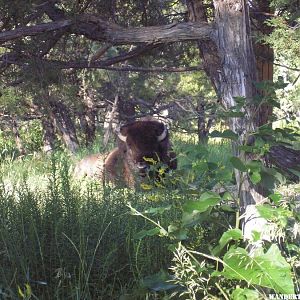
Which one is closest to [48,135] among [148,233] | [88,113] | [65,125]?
[88,113]

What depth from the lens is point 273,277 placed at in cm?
319

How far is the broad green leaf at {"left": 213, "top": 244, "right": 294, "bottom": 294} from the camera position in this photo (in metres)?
3.16

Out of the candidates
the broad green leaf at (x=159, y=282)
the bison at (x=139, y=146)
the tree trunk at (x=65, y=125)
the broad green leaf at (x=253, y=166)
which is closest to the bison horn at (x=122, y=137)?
the bison at (x=139, y=146)

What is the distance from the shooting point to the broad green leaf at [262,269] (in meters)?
3.16

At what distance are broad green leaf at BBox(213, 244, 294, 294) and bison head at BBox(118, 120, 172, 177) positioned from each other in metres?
6.73

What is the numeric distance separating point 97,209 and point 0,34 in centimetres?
250

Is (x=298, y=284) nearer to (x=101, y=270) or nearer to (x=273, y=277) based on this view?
(x=273, y=277)

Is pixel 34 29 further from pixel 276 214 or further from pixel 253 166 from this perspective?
pixel 276 214

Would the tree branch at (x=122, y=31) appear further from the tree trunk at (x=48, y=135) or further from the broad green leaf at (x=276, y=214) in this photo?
the tree trunk at (x=48, y=135)

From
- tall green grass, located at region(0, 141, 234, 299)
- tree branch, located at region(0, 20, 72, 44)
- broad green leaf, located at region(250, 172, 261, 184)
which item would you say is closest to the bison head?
tree branch, located at region(0, 20, 72, 44)

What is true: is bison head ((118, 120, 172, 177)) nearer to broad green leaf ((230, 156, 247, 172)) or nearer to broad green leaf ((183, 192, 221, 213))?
broad green leaf ((230, 156, 247, 172))

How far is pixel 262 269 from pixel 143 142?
7.36 meters

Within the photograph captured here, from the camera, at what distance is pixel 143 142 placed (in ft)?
34.6

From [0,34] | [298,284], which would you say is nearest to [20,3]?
[0,34]
